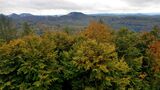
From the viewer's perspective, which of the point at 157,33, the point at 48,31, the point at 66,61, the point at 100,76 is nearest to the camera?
the point at 100,76

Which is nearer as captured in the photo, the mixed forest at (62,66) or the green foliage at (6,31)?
the mixed forest at (62,66)

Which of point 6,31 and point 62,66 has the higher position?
point 62,66

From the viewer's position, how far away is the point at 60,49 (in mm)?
53625

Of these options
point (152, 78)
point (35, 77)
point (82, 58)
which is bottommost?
point (152, 78)

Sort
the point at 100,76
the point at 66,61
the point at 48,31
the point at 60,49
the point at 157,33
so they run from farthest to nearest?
the point at 157,33 → the point at 48,31 → the point at 60,49 → the point at 66,61 → the point at 100,76

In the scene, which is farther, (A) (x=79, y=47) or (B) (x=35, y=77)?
(A) (x=79, y=47)

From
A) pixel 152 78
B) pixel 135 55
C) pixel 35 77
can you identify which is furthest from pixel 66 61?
pixel 152 78

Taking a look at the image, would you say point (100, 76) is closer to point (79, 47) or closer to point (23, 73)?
point (79, 47)

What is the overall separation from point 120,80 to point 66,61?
31.2 feet

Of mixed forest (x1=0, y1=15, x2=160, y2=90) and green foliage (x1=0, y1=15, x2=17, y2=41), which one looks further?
green foliage (x1=0, y1=15, x2=17, y2=41)

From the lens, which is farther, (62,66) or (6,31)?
(6,31)

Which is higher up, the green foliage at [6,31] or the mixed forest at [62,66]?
the mixed forest at [62,66]

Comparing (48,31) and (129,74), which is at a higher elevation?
(48,31)

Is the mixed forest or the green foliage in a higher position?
the mixed forest
